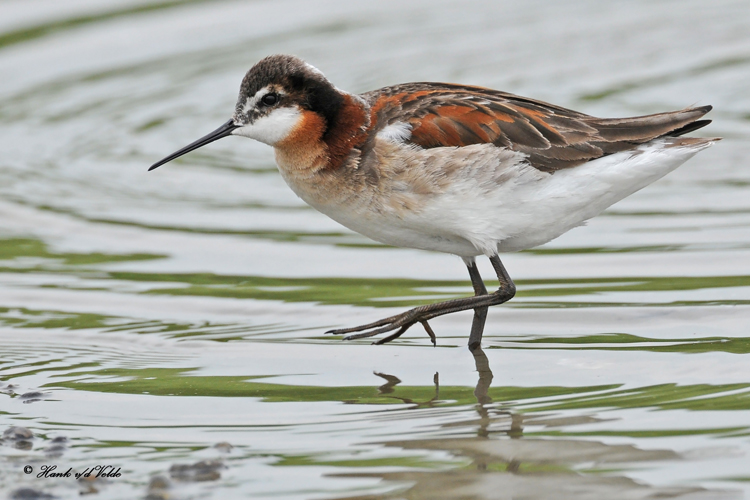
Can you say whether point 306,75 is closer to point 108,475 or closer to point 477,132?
point 477,132

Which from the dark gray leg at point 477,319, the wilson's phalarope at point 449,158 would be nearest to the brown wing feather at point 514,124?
the wilson's phalarope at point 449,158

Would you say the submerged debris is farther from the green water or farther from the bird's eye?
the bird's eye

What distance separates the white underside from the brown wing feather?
79 mm

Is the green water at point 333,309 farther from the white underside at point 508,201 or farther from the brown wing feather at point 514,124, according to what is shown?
the brown wing feather at point 514,124

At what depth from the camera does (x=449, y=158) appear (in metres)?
7.10

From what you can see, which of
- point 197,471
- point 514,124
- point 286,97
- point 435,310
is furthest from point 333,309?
point 197,471

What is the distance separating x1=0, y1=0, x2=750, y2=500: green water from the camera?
213 inches

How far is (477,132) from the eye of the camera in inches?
284

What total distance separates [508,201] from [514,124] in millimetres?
542

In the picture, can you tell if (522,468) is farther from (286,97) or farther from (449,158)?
(286,97)

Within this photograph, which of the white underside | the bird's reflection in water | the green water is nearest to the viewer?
the bird's reflection in water

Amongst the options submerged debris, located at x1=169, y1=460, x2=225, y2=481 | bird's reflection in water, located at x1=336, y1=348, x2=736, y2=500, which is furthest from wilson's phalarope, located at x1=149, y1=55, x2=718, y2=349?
submerged debris, located at x1=169, y1=460, x2=225, y2=481

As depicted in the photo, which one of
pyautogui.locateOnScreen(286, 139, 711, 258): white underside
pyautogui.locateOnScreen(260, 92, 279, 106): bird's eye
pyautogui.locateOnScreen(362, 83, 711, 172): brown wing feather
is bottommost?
pyautogui.locateOnScreen(286, 139, 711, 258): white underside

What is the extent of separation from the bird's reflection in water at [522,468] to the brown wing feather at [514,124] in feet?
6.34
